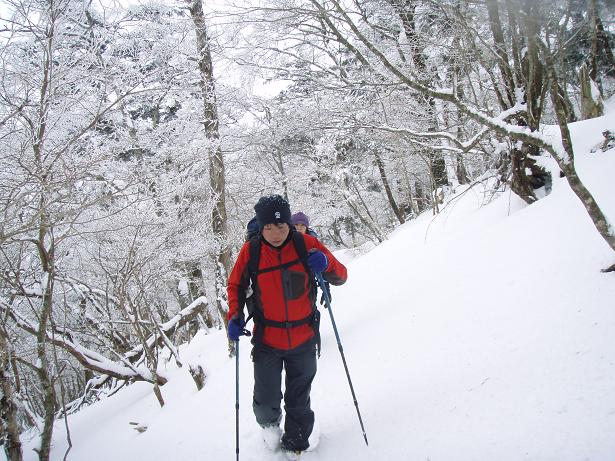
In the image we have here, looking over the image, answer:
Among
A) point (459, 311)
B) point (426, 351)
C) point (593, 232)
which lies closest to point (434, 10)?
point (593, 232)

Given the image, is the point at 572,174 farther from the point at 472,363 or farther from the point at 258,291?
the point at 258,291

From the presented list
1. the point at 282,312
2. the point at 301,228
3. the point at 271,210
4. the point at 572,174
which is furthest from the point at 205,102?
the point at 572,174

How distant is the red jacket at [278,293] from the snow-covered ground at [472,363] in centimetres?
83

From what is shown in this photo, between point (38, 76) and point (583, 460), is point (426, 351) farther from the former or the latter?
point (38, 76)

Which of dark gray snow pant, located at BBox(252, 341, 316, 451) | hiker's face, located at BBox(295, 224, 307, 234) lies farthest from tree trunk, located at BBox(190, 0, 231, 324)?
dark gray snow pant, located at BBox(252, 341, 316, 451)

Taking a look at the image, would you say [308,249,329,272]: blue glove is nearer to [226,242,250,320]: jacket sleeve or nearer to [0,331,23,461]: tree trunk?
[226,242,250,320]: jacket sleeve

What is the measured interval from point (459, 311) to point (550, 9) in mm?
2195

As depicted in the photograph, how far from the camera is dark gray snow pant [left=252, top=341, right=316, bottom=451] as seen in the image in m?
2.50

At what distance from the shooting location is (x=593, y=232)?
293cm

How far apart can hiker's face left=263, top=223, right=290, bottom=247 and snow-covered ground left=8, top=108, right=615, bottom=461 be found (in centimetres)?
141

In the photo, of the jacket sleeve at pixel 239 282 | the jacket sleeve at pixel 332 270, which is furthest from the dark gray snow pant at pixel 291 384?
the jacket sleeve at pixel 332 270

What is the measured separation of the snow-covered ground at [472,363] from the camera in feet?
6.04

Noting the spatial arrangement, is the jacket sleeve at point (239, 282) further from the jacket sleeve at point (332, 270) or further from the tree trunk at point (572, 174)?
the tree trunk at point (572, 174)

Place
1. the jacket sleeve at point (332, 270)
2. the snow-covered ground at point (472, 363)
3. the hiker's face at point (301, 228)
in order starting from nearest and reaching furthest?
the snow-covered ground at point (472, 363) < the jacket sleeve at point (332, 270) < the hiker's face at point (301, 228)
